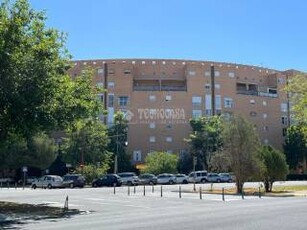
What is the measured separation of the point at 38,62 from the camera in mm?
23625

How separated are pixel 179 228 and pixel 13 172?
3071 inches

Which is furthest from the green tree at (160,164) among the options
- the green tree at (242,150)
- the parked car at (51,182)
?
the green tree at (242,150)

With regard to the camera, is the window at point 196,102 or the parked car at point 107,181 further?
the window at point 196,102

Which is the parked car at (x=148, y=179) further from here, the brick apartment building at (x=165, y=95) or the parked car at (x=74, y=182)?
the brick apartment building at (x=165, y=95)

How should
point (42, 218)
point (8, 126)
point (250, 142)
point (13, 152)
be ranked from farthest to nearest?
point (13, 152)
point (250, 142)
point (8, 126)
point (42, 218)

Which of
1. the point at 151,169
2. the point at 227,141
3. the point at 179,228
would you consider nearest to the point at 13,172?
the point at 151,169

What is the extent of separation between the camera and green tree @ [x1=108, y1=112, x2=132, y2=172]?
9088 centimetres

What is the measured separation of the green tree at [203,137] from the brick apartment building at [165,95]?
587 cm

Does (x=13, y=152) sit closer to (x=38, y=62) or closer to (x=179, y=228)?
(x=38, y=62)

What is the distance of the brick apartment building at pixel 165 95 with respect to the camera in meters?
101

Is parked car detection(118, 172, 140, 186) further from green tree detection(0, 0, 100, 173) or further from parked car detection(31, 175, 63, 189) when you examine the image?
green tree detection(0, 0, 100, 173)

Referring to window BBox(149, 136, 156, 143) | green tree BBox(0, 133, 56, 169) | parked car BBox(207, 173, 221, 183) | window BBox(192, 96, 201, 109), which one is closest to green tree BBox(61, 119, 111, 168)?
green tree BBox(0, 133, 56, 169)

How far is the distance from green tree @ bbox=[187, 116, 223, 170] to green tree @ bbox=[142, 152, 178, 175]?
36.6ft

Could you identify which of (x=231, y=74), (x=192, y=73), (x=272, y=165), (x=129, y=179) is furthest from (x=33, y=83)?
(x=231, y=74)
